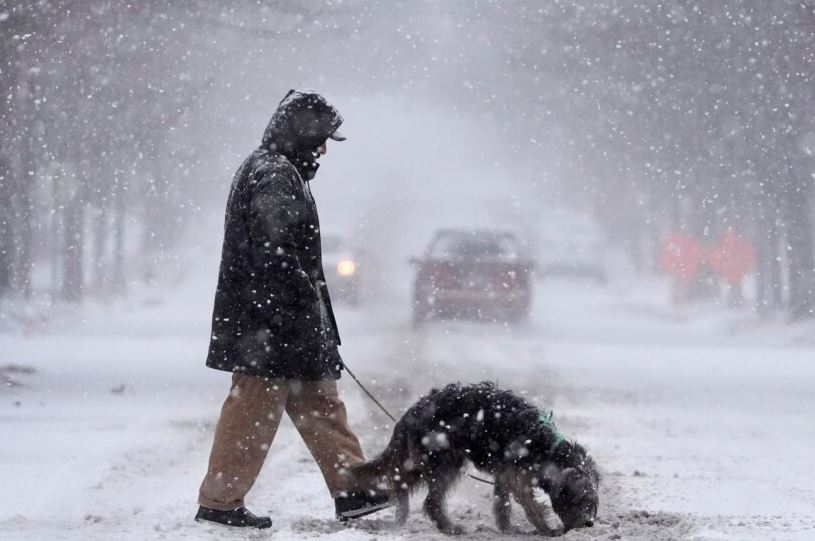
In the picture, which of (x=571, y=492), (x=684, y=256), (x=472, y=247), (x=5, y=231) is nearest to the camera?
(x=571, y=492)

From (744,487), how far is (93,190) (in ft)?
51.5

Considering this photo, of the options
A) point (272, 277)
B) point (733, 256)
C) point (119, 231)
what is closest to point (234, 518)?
point (272, 277)

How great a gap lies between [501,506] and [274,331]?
44.8 inches

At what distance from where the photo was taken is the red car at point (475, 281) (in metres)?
15.9

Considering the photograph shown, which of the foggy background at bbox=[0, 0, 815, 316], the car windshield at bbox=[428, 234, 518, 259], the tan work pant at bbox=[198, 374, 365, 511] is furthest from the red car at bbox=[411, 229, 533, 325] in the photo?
the tan work pant at bbox=[198, 374, 365, 511]

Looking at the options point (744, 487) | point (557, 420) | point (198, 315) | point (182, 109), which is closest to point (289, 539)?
point (744, 487)

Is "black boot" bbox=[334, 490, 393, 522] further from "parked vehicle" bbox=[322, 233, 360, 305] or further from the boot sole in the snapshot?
"parked vehicle" bbox=[322, 233, 360, 305]

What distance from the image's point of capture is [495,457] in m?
4.21

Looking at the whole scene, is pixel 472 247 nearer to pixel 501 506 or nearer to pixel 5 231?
pixel 5 231

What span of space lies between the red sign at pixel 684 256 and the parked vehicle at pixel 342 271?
27.6 feet

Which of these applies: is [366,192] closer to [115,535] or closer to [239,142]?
[239,142]

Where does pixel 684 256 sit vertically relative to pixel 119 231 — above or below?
below

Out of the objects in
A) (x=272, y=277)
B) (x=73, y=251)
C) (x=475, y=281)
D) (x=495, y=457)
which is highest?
(x=73, y=251)

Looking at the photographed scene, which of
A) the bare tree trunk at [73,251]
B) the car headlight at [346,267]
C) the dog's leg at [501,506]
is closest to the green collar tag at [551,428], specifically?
the dog's leg at [501,506]
